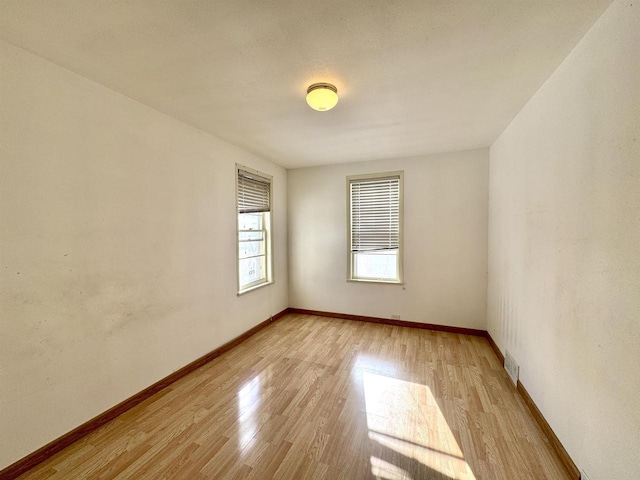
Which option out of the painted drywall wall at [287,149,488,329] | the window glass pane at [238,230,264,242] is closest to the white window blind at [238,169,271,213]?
the window glass pane at [238,230,264,242]

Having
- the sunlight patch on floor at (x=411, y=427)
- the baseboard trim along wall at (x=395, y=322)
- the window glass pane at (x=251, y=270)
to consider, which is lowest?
the sunlight patch on floor at (x=411, y=427)

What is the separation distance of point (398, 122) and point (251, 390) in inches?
117

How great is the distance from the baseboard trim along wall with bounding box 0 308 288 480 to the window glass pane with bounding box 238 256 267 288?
0.95 metres

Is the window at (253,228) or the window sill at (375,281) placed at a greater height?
the window at (253,228)

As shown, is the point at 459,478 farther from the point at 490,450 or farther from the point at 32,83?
the point at 32,83

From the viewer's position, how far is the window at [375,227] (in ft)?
13.1

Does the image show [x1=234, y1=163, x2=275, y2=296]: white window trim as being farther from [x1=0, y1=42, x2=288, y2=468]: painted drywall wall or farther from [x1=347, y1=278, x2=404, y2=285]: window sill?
[x1=347, y1=278, x2=404, y2=285]: window sill

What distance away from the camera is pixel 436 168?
12.2ft

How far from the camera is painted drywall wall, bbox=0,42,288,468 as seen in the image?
1545 millimetres

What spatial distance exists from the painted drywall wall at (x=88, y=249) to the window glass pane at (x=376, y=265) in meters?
2.39

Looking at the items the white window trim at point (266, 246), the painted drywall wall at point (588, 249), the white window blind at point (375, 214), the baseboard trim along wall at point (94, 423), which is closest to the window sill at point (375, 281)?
the white window blind at point (375, 214)

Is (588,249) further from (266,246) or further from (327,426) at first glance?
(266,246)

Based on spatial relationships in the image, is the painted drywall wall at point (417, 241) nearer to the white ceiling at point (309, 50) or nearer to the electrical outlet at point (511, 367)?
the electrical outlet at point (511, 367)

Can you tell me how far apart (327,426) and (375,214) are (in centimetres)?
296
